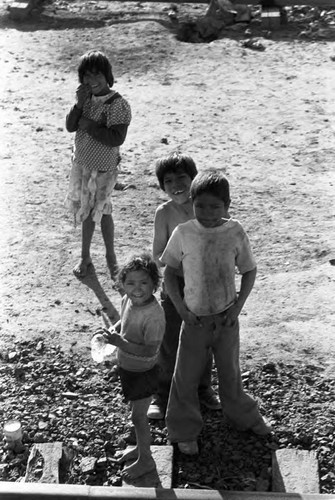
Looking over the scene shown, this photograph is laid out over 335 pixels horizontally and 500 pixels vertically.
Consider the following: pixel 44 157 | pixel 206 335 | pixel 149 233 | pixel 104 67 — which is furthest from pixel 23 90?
pixel 206 335

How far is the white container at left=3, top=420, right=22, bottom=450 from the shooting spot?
18.1 ft

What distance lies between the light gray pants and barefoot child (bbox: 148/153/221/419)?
28 centimetres

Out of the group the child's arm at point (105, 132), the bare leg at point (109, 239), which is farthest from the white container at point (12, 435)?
the child's arm at point (105, 132)

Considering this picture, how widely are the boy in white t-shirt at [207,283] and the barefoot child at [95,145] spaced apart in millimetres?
1925

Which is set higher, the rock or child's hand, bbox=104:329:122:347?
child's hand, bbox=104:329:122:347

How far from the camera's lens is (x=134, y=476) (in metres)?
5.23

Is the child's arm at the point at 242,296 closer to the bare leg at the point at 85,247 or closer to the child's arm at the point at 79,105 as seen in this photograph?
the child's arm at the point at 79,105

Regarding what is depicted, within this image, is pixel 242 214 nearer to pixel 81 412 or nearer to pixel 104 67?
pixel 104 67

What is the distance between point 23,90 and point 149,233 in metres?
3.45

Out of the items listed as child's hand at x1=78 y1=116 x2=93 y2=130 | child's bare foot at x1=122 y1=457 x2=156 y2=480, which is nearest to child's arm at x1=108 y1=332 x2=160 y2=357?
child's bare foot at x1=122 y1=457 x2=156 y2=480

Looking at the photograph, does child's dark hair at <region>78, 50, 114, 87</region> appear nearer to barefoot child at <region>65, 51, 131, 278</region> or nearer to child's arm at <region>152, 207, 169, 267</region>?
barefoot child at <region>65, 51, 131, 278</region>

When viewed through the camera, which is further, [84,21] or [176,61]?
[84,21]

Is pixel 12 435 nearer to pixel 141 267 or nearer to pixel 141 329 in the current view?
pixel 141 329

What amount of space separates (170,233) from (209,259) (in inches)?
20.5
